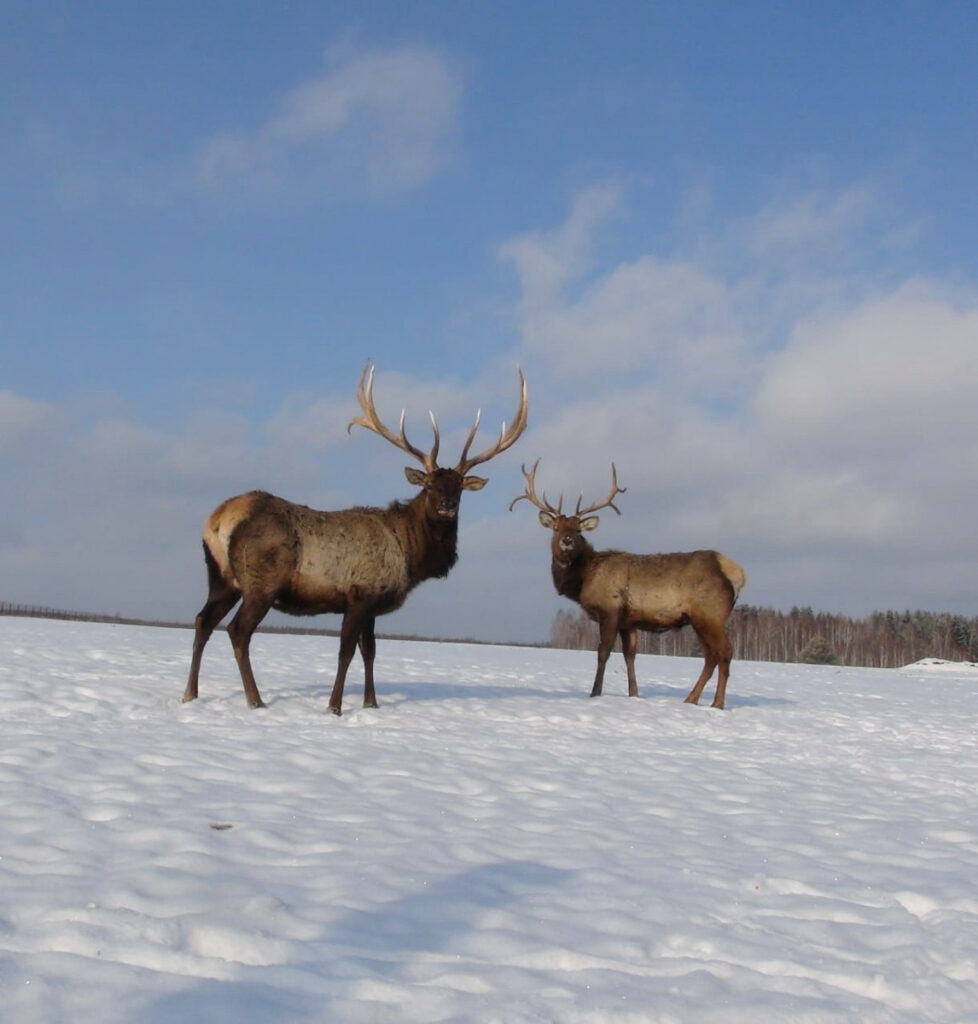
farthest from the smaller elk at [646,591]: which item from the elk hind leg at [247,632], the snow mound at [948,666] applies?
the snow mound at [948,666]

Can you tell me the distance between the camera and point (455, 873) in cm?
414

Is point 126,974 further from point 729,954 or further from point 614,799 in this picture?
point 614,799

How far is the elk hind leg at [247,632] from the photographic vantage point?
9133mm

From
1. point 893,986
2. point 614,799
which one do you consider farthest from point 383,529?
point 893,986

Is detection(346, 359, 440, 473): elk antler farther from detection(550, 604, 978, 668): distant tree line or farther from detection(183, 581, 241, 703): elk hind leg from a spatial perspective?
detection(550, 604, 978, 668): distant tree line

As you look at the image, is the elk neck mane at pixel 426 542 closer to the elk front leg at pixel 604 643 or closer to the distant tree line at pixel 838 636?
the elk front leg at pixel 604 643

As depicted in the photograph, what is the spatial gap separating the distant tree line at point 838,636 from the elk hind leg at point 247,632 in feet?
229

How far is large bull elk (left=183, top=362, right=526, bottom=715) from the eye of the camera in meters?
9.27

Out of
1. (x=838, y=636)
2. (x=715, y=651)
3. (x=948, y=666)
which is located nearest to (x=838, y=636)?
(x=838, y=636)

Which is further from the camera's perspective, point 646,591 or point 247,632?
point 646,591

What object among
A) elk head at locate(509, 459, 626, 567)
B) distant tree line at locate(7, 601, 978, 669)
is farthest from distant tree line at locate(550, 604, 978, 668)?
elk head at locate(509, 459, 626, 567)

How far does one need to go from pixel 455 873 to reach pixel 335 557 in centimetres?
581

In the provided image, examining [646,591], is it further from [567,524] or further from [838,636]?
[838,636]

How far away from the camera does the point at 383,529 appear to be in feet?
33.1
